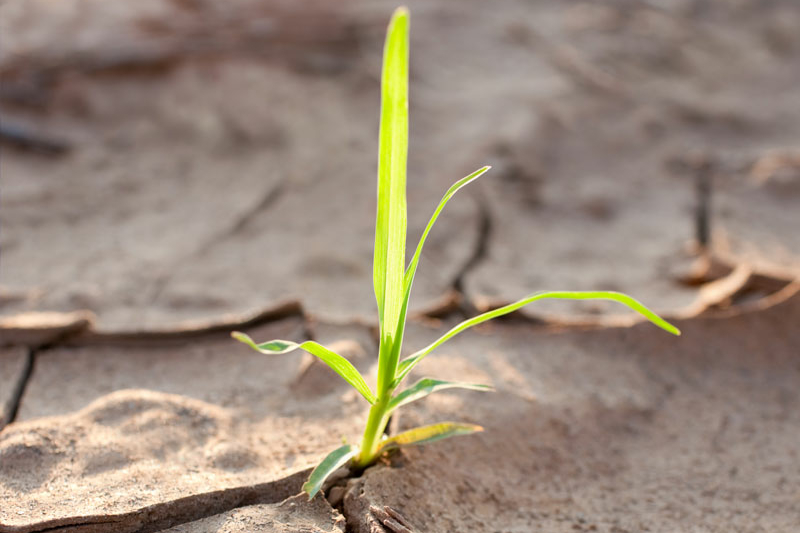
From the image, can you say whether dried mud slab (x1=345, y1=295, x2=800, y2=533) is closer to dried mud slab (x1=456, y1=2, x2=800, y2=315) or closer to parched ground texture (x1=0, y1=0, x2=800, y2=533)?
parched ground texture (x1=0, y1=0, x2=800, y2=533)

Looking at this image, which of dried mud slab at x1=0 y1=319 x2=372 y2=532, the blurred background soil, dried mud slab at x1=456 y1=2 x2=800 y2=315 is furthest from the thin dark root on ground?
dried mud slab at x1=456 y1=2 x2=800 y2=315

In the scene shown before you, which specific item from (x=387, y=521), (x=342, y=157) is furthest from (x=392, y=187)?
(x=342, y=157)

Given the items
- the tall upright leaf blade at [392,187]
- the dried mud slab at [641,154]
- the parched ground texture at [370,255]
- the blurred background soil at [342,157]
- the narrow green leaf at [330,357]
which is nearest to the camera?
the tall upright leaf blade at [392,187]

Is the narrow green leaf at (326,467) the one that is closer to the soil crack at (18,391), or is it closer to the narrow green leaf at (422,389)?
the narrow green leaf at (422,389)

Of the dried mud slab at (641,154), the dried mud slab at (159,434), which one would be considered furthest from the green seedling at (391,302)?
the dried mud slab at (641,154)

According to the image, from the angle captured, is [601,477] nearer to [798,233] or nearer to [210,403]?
[210,403]

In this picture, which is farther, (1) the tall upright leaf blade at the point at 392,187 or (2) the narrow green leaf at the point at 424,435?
(2) the narrow green leaf at the point at 424,435

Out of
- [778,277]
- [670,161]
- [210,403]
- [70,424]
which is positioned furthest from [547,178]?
[70,424]

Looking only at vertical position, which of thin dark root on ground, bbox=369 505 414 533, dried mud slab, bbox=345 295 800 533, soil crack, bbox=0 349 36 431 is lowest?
dried mud slab, bbox=345 295 800 533
